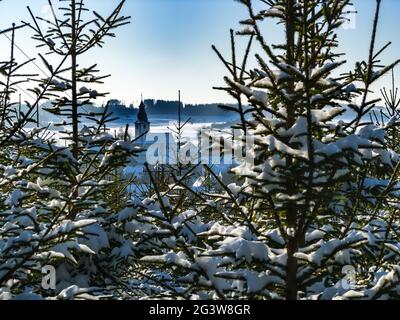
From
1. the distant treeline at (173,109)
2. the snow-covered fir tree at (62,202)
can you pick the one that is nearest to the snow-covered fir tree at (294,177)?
the snow-covered fir tree at (62,202)

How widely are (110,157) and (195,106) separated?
168 metres

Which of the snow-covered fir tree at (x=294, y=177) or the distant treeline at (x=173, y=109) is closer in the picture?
the snow-covered fir tree at (x=294, y=177)

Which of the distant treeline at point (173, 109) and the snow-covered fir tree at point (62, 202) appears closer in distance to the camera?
the snow-covered fir tree at point (62, 202)

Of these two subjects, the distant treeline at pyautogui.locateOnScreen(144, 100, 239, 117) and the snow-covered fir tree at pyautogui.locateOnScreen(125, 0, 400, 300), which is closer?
the snow-covered fir tree at pyautogui.locateOnScreen(125, 0, 400, 300)

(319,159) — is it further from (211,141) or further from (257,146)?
(211,141)

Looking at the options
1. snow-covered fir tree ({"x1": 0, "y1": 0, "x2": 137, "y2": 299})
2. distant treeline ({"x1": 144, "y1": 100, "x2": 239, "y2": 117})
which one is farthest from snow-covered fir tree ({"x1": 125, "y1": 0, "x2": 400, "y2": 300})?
distant treeline ({"x1": 144, "y1": 100, "x2": 239, "y2": 117})

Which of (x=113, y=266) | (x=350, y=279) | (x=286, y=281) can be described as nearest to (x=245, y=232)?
(x=286, y=281)

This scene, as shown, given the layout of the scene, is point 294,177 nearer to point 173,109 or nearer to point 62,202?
point 62,202

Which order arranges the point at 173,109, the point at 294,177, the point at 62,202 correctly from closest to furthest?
1. the point at 294,177
2. the point at 62,202
3. the point at 173,109

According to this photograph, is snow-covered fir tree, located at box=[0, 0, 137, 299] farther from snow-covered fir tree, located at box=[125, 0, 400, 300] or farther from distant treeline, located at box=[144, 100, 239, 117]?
distant treeline, located at box=[144, 100, 239, 117]

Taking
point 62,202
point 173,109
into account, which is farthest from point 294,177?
point 173,109

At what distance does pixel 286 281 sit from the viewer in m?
2.99

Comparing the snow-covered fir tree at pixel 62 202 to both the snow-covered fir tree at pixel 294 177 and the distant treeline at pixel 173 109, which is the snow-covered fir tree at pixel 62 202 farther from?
the distant treeline at pixel 173 109
